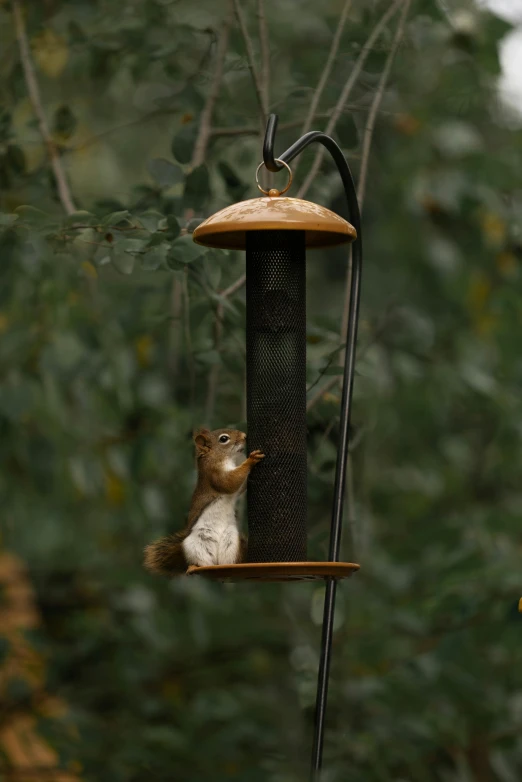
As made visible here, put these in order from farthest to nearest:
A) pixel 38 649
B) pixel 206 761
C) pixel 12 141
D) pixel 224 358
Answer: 1. pixel 38 649
2. pixel 206 761
3. pixel 12 141
4. pixel 224 358

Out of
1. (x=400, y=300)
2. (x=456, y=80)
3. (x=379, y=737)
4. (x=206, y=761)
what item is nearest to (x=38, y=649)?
(x=206, y=761)

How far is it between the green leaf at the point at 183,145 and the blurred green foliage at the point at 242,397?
2 centimetres

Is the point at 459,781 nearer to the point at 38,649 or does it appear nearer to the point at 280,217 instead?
the point at 38,649

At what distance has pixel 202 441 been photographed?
3.35 m

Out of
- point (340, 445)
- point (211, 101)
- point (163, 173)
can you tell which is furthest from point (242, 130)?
point (340, 445)

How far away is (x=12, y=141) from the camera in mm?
4680

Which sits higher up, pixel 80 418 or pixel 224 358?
pixel 224 358

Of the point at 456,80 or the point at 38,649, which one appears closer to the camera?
the point at 456,80

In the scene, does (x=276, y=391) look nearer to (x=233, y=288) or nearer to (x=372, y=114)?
(x=233, y=288)

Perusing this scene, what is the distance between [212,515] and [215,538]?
62 millimetres

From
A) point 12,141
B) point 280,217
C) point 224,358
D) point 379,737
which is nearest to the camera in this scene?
point 280,217

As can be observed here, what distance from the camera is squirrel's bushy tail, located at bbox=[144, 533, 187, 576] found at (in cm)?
330

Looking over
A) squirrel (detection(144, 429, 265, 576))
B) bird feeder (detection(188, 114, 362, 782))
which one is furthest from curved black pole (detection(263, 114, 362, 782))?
squirrel (detection(144, 429, 265, 576))

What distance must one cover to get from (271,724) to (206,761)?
13.8 inches
